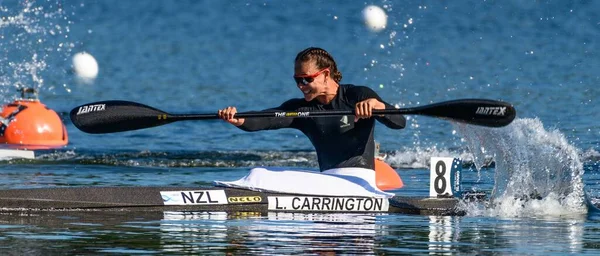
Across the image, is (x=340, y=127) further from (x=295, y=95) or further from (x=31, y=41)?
(x=31, y=41)

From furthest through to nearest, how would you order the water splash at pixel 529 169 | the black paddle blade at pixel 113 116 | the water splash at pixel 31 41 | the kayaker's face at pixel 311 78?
1. the water splash at pixel 31 41
2. the water splash at pixel 529 169
3. the black paddle blade at pixel 113 116
4. the kayaker's face at pixel 311 78

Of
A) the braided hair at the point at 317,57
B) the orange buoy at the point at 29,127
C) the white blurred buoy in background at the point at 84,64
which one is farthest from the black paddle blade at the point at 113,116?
the white blurred buoy in background at the point at 84,64

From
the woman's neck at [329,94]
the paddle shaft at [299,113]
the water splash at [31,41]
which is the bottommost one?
the paddle shaft at [299,113]

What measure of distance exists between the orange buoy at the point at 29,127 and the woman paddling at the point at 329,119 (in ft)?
40.0

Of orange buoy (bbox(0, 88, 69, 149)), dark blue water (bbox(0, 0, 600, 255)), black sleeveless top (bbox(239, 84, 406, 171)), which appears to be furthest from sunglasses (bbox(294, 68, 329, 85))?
orange buoy (bbox(0, 88, 69, 149))

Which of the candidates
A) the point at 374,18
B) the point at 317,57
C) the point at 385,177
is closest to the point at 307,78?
the point at 317,57

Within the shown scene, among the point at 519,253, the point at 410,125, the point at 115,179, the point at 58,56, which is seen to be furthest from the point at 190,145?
the point at 58,56

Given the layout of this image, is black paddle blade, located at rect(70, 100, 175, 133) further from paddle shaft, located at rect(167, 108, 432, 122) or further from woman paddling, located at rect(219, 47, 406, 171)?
woman paddling, located at rect(219, 47, 406, 171)

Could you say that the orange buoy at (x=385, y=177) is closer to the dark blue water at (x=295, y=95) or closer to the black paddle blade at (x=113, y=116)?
the dark blue water at (x=295, y=95)

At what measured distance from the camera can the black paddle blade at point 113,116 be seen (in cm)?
1409

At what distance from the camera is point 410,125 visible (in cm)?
3003

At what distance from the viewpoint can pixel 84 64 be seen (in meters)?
39.3

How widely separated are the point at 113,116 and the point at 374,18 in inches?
1281

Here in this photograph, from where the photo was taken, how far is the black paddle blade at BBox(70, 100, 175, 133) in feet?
46.2
